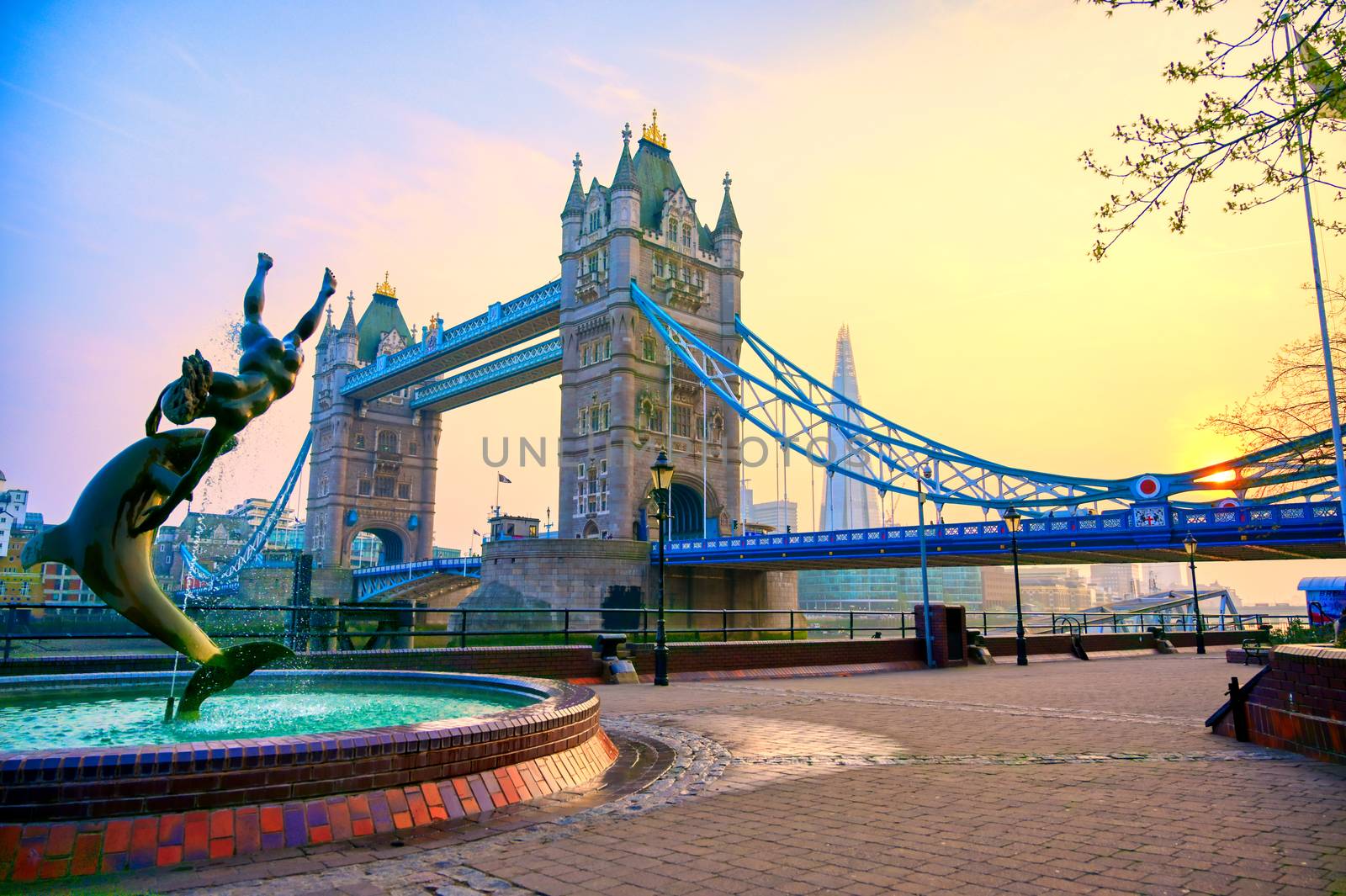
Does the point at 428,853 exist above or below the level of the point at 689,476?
below

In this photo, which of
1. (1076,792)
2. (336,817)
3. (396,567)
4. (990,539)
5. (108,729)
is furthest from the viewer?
(396,567)

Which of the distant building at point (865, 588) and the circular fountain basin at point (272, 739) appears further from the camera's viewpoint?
the distant building at point (865, 588)

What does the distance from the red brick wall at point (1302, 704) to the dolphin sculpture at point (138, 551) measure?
24.6ft

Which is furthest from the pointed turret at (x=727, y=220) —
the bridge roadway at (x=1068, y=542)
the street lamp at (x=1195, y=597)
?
the street lamp at (x=1195, y=597)

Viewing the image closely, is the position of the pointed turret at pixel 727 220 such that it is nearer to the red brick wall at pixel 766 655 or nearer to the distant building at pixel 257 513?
the red brick wall at pixel 766 655

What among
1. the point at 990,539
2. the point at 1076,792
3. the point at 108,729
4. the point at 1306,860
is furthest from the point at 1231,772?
the point at 990,539

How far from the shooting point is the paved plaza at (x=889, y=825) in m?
3.76

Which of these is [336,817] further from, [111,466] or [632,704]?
[632,704]

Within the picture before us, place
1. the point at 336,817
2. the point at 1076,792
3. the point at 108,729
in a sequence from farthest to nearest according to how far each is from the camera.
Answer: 1. the point at 108,729
2. the point at 1076,792
3. the point at 336,817

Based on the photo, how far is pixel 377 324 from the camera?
85.9 m

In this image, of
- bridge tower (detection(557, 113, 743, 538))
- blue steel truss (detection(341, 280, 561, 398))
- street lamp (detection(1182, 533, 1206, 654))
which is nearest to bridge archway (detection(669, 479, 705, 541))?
bridge tower (detection(557, 113, 743, 538))

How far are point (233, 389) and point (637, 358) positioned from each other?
150 ft

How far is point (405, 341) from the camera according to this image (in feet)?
280

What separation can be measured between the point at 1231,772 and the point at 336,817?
578 cm
